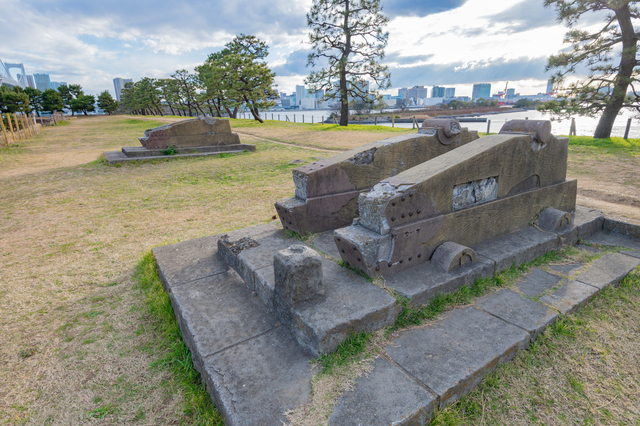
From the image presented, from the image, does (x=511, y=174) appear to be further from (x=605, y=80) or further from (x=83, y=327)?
(x=605, y=80)

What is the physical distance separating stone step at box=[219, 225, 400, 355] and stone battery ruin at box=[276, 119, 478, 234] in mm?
641

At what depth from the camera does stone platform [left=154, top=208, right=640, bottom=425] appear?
1.70 meters

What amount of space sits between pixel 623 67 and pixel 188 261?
1484cm

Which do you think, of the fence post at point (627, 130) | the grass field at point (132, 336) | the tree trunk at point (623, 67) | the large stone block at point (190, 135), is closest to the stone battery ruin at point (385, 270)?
the grass field at point (132, 336)

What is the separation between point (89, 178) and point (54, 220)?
3289mm

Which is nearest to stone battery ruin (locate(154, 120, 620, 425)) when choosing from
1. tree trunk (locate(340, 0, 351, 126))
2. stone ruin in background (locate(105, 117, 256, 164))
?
stone ruin in background (locate(105, 117, 256, 164))

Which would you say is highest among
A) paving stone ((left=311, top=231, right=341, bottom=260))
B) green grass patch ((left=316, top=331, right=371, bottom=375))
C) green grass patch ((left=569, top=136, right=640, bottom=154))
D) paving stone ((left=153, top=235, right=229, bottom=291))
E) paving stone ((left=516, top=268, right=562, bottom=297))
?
green grass patch ((left=569, top=136, right=640, bottom=154))

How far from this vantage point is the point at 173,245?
11.6 feet

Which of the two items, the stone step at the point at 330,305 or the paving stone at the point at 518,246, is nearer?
the stone step at the point at 330,305

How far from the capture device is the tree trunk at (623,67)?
34.8 ft

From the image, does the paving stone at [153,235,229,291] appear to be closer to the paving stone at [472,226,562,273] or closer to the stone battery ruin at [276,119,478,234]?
the stone battery ruin at [276,119,478,234]

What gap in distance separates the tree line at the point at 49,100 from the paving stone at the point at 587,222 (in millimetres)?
35974

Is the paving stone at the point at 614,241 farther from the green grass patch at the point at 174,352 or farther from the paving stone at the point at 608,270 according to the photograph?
the green grass patch at the point at 174,352

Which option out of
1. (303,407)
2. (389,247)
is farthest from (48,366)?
(389,247)
